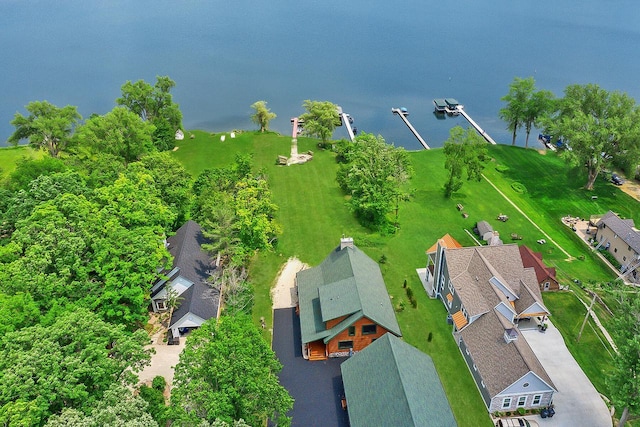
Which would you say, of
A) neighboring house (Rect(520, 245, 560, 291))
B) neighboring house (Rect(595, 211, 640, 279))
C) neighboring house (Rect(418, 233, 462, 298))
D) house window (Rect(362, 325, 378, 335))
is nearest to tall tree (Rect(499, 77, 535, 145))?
neighboring house (Rect(595, 211, 640, 279))

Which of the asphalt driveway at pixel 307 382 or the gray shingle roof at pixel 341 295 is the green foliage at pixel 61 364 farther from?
the gray shingle roof at pixel 341 295

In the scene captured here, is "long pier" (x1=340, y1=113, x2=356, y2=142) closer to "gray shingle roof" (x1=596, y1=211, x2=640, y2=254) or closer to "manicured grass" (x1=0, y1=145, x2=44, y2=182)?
"gray shingle roof" (x1=596, y1=211, x2=640, y2=254)

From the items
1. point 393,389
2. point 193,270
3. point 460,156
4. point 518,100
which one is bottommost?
point 193,270

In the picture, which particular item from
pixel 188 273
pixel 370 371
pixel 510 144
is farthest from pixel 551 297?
pixel 510 144

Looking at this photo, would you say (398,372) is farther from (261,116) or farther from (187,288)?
(261,116)

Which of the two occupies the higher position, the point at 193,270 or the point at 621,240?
the point at 621,240

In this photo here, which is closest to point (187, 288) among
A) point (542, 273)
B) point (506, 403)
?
point (506, 403)

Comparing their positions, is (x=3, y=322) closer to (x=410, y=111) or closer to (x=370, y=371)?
(x=370, y=371)
